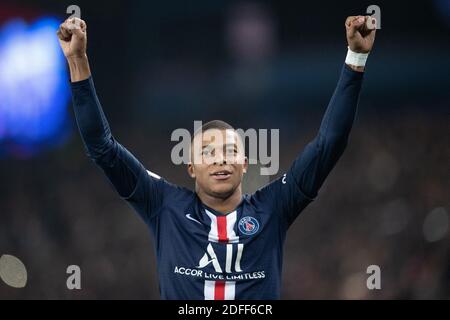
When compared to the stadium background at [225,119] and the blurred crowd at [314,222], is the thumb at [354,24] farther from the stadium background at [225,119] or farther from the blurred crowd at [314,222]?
the stadium background at [225,119]

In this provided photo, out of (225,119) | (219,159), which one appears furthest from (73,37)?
(225,119)

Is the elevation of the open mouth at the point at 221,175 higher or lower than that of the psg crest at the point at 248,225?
higher

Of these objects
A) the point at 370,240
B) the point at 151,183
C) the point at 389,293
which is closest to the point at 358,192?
the point at 370,240

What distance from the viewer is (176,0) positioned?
9.53 metres

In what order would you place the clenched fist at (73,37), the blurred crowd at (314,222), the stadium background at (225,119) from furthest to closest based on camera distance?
the stadium background at (225,119)
the blurred crowd at (314,222)
the clenched fist at (73,37)

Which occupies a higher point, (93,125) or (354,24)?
(354,24)

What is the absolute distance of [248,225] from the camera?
3.61 meters

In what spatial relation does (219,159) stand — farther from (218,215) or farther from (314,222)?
(314,222)

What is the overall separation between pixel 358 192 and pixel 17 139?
4.00m

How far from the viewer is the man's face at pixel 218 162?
3.60m

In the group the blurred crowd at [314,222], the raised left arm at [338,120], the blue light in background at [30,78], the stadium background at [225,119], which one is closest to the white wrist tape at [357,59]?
the raised left arm at [338,120]

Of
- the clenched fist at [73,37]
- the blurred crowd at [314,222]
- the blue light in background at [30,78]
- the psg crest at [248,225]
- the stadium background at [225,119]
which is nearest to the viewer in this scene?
the clenched fist at [73,37]

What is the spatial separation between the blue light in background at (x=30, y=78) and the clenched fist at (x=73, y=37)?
217 inches

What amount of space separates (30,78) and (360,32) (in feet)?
20.0
